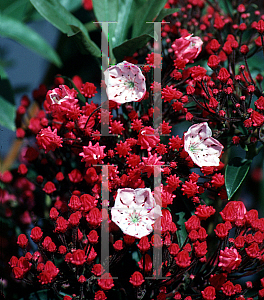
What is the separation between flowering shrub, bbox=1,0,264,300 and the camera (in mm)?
869

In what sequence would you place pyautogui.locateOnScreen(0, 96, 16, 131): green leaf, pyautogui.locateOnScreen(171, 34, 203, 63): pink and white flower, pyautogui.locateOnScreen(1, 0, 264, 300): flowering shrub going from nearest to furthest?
pyautogui.locateOnScreen(1, 0, 264, 300): flowering shrub < pyautogui.locateOnScreen(171, 34, 203, 63): pink and white flower < pyautogui.locateOnScreen(0, 96, 16, 131): green leaf

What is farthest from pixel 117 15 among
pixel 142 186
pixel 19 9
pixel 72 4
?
pixel 142 186

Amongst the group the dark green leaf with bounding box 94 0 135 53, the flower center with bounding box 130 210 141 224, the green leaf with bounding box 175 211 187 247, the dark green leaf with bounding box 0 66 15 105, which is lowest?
the green leaf with bounding box 175 211 187 247

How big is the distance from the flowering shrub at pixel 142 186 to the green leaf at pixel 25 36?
11 cm

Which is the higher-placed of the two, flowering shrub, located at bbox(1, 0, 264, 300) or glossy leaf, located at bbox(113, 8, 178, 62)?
glossy leaf, located at bbox(113, 8, 178, 62)

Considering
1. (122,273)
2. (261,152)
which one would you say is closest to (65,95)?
(122,273)

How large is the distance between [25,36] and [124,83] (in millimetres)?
377

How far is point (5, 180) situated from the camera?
108 cm

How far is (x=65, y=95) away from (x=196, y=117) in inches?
13.8

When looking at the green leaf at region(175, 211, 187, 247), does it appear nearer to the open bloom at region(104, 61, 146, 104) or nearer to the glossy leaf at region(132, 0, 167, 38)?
the open bloom at region(104, 61, 146, 104)

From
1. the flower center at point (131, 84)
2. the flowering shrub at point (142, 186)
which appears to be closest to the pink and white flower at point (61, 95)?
the flowering shrub at point (142, 186)

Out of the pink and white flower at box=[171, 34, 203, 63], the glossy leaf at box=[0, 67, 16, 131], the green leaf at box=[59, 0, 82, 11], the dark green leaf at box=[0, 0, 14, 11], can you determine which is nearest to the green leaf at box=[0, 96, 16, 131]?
the glossy leaf at box=[0, 67, 16, 131]

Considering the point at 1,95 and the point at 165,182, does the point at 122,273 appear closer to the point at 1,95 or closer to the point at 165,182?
the point at 165,182

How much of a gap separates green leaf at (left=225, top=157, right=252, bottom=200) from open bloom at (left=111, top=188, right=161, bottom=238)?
0.20 metres
